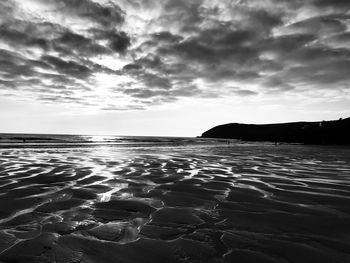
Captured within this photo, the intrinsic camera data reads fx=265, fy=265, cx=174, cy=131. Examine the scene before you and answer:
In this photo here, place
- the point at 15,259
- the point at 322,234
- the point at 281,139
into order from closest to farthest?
the point at 15,259
the point at 322,234
the point at 281,139

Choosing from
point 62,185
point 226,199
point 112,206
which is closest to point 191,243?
point 112,206

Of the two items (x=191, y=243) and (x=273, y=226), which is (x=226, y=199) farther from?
(x=191, y=243)

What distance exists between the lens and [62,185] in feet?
22.2

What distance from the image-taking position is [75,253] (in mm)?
2820

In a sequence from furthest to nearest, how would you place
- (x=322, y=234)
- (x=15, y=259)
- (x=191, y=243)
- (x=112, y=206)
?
(x=112, y=206), (x=322, y=234), (x=191, y=243), (x=15, y=259)

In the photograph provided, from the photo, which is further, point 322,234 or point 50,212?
point 50,212

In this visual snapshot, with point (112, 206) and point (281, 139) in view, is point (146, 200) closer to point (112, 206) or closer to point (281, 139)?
point (112, 206)

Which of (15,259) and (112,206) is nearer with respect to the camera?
(15,259)

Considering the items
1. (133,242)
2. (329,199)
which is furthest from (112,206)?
(329,199)

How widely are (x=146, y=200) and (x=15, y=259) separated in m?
2.90

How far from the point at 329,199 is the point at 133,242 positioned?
4.36 meters

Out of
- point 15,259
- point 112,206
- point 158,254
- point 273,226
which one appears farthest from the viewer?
point 112,206

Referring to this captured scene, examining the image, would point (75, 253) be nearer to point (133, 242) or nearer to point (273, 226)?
point (133, 242)

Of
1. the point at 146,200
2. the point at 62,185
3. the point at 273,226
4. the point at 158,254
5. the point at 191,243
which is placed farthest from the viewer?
the point at 62,185
